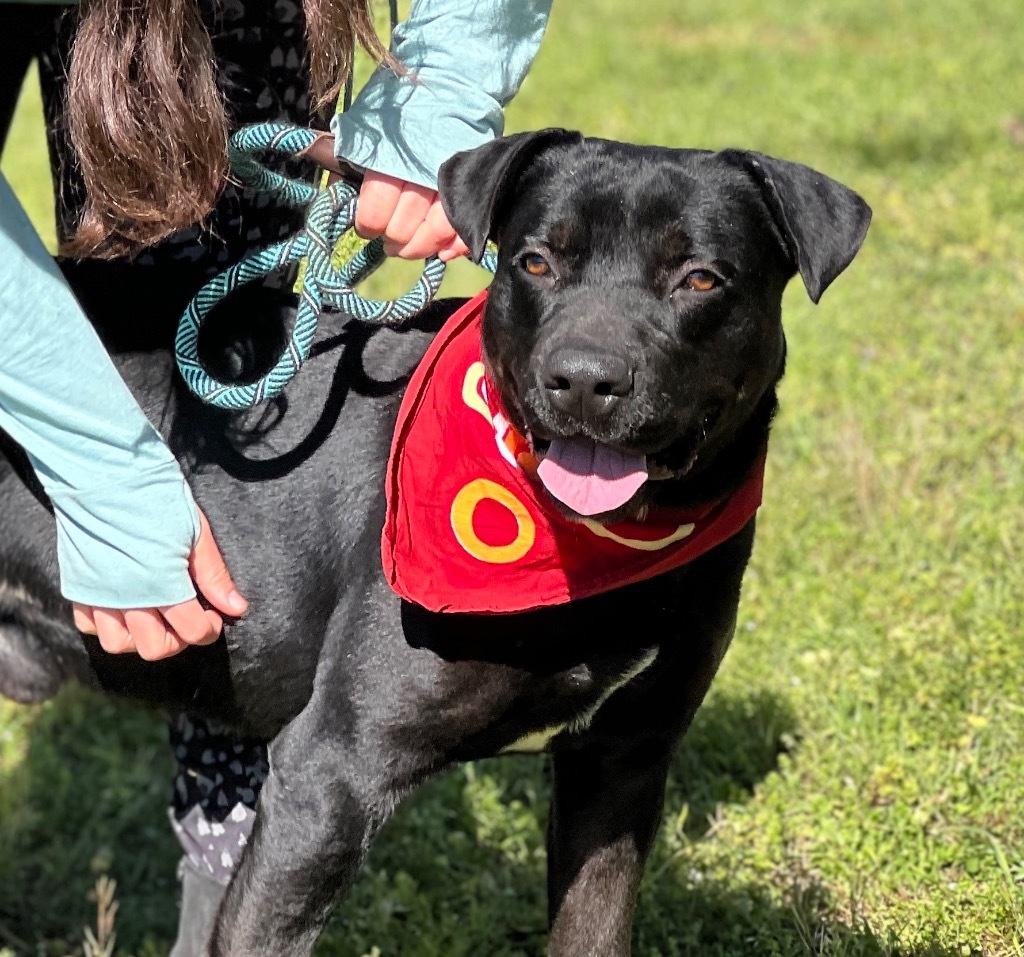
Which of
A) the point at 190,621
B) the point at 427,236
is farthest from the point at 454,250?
the point at 190,621

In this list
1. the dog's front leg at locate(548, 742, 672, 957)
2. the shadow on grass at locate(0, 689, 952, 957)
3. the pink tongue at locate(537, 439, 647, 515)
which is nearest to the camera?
the pink tongue at locate(537, 439, 647, 515)

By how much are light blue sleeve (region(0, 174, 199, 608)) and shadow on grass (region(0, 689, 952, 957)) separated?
4.53 ft

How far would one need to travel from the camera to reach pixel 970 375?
548cm

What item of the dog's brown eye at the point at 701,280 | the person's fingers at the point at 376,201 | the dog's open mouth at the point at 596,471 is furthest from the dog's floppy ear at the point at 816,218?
the person's fingers at the point at 376,201

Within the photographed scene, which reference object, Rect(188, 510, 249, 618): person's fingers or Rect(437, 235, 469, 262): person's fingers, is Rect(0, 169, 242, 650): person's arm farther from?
Rect(437, 235, 469, 262): person's fingers

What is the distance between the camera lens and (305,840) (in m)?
2.66

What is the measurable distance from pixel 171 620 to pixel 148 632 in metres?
0.04

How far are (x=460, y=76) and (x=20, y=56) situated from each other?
0.92 metres

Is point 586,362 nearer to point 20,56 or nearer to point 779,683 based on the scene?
point 20,56

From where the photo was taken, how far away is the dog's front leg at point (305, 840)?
8.71 feet

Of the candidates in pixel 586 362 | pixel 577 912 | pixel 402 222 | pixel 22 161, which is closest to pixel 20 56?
pixel 402 222

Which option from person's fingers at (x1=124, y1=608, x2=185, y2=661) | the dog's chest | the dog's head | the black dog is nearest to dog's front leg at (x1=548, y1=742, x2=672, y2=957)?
the black dog

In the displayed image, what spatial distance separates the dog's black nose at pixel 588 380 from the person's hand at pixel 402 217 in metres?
0.37

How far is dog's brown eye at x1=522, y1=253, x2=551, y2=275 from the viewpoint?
8.57ft
